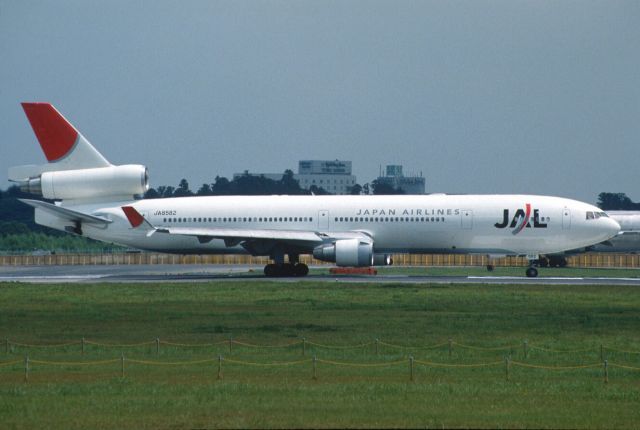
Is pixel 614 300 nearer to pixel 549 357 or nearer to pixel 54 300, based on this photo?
pixel 549 357

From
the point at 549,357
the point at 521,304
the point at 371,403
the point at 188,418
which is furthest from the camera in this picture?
the point at 521,304

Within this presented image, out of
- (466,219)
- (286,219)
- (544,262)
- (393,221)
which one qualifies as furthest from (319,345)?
(544,262)

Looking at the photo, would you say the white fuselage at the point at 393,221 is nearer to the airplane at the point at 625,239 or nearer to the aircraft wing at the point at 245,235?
the aircraft wing at the point at 245,235

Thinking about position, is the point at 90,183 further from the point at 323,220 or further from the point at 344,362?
the point at 344,362

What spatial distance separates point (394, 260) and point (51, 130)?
4322 centimetres

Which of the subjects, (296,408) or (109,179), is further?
(109,179)

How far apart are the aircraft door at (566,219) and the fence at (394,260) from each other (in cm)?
3168

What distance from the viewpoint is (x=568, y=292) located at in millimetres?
53969

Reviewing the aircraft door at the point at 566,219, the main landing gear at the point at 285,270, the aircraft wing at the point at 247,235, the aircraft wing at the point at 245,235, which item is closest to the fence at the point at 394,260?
the main landing gear at the point at 285,270

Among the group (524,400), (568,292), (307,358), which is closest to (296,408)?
(524,400)

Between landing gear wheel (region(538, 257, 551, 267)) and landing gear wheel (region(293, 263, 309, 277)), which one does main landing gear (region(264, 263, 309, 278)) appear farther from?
landing gear wheel (region(538, 257, 551, 267))

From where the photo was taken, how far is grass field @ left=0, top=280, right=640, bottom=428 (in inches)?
897

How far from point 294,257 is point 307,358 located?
3875 centimetres

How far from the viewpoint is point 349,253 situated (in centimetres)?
6412
